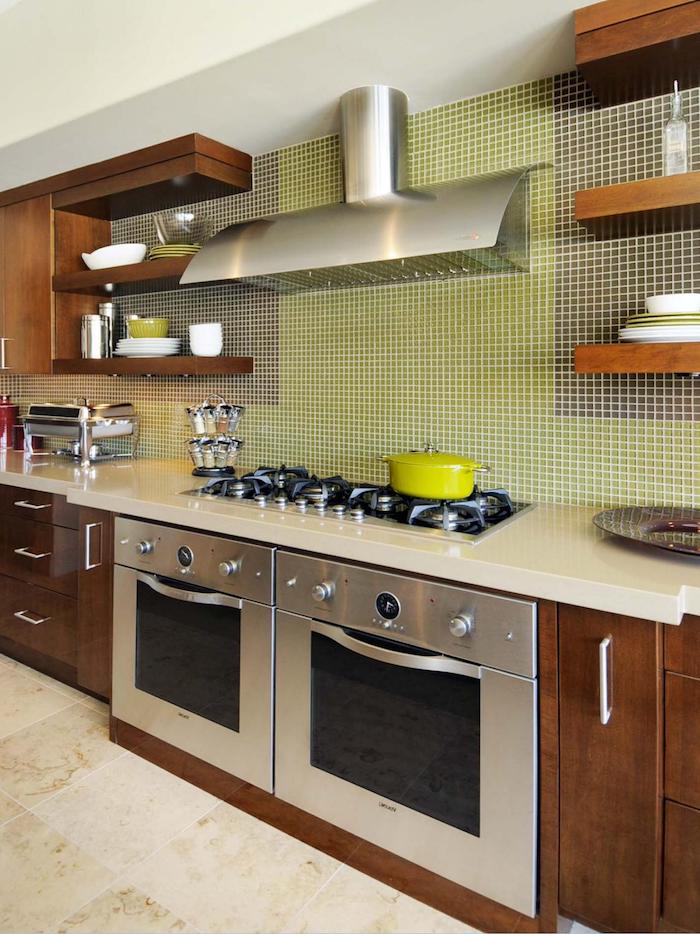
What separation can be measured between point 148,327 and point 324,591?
1681 mm

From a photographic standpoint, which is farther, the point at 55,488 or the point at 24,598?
the point at 24,598

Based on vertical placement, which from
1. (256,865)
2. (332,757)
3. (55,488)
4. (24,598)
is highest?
(55,488)

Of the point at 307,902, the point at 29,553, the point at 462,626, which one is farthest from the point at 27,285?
the point at 307,902

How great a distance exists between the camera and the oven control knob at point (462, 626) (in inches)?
55.7

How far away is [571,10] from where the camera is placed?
5.14ft

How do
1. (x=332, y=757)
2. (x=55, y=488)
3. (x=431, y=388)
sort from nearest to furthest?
(x=332, y=757) → (x=431, y=388) → (x=55, y=488)

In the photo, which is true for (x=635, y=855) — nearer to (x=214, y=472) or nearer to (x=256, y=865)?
(x=256, y=865)

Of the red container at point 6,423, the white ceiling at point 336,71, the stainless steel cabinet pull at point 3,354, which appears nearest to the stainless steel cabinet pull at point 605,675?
the white ceiling at point 336,71

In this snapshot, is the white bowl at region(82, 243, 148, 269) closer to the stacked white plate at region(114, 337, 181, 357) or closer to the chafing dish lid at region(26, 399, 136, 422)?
the stacked white plate at region(114, 337, 181, 357)

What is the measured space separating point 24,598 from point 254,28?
221 centimetres

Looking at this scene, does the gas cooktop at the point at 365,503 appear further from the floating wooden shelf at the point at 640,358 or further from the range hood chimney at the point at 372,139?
the range hood chimney at the point at 372,139

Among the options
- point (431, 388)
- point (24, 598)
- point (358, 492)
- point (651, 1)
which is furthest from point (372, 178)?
point (24, 598)

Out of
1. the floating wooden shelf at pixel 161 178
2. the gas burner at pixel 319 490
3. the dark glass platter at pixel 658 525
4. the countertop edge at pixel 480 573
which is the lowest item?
the countertop edge at pixel 480 573

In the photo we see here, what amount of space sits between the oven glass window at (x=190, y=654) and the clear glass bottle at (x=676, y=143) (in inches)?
64.9
